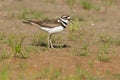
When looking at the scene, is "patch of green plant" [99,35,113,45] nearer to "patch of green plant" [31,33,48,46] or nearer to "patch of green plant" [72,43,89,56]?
"patch of green plant" [72,43,89,56]

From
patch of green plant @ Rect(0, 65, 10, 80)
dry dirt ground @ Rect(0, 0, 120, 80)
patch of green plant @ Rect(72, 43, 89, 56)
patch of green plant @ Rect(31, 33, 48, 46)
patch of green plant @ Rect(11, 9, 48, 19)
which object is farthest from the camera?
patch of green plant @ Rect(11, 9, 48, 19)

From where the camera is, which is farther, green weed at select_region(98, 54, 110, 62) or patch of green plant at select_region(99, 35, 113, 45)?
patch of green plant at select_region(99, 35, 113, 45)

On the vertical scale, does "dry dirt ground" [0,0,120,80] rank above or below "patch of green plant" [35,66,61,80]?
below

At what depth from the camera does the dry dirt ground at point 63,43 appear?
9.37 m

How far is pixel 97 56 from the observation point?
10.8m

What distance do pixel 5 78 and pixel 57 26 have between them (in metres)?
2.92

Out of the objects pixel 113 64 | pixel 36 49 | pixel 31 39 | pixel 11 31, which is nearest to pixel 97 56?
pixel 113 64

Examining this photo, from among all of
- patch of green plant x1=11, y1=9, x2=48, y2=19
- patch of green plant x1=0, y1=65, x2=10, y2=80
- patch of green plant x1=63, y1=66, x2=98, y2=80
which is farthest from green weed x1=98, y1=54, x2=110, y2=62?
patch of green plant x1=11, y1=9, x2=48, y2=19

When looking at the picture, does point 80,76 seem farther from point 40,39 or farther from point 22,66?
point 40,39

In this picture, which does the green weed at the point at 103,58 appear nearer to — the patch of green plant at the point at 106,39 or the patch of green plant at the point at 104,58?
Result: the patch of green plant at the point at 104,58

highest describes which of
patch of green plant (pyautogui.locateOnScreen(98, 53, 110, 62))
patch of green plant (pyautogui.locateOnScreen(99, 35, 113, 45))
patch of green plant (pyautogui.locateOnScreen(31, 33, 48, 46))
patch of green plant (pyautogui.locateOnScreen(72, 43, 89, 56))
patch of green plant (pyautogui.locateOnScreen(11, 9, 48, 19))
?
patch of green plant (pyautogui.locateOnScreen(98, 53, 110, 62))

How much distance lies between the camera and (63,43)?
1234 centimetres

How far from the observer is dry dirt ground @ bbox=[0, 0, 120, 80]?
9.37m

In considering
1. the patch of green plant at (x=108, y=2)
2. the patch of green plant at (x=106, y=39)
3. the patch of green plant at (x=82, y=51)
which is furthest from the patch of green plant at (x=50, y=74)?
the patch of green plant at (x=108, y=2)
